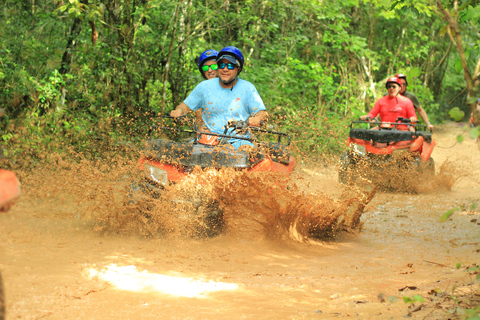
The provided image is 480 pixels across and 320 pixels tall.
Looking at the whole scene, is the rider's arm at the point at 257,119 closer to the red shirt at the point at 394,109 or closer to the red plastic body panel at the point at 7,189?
the red plastic body panel at the point at 7,189

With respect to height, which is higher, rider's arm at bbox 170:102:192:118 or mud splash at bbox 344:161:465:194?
rider's arm at bbox 170:102:192:118

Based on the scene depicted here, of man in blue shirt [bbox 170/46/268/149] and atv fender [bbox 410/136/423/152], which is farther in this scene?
atv fender [bbox 410/136/423/152]

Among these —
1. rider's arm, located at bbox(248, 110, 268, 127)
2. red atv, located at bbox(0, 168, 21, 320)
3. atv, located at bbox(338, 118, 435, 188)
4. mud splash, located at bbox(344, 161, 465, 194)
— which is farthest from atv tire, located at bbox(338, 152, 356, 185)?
red atv, located at bbox(0, 168, 21, 320)

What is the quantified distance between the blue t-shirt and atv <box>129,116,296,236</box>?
551 mm

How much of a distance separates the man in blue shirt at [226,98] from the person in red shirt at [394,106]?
446 cm

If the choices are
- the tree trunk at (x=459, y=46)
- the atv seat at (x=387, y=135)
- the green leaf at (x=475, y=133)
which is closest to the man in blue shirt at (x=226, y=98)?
the tree trunk at (x=459, y=46)

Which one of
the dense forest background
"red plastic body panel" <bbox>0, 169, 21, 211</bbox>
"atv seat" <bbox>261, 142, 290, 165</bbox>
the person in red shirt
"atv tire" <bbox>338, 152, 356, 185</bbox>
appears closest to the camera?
"red plastic body panel" <bbox>0, 169, 21, 211</bbox>

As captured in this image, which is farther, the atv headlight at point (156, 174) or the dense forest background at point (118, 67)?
the dense forest background at point (118, 67)

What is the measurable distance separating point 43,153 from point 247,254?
4292 mm

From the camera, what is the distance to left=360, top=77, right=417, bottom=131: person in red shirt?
9.85 meters

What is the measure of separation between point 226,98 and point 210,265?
7.23 ft

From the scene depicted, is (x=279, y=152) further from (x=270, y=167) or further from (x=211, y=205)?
(x=211, y=205)

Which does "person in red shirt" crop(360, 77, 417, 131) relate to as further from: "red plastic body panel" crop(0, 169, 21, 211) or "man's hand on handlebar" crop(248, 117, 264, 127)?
"red plastic body panel" crop(0, 169, 21, 211)

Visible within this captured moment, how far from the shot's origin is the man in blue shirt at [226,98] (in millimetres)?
5906
